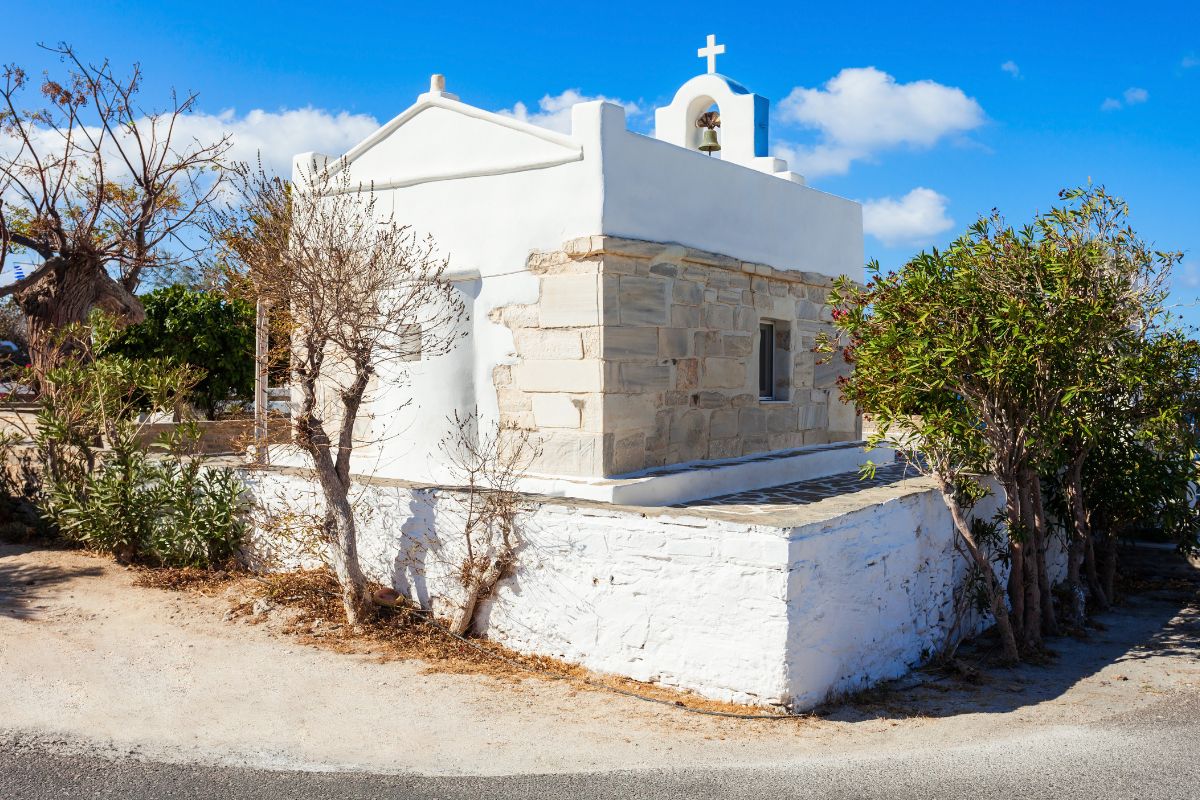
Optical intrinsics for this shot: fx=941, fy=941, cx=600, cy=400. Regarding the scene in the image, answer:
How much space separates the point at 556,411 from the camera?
7832 mm

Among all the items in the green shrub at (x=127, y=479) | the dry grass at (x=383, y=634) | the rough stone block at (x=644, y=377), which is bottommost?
the dry grass at (x=383, y=634)

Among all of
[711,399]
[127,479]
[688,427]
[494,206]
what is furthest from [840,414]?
[127,479]

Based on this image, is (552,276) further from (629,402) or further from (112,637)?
(112,637)

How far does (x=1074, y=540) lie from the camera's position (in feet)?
28.5

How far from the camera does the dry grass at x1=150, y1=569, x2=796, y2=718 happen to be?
20.8 feet

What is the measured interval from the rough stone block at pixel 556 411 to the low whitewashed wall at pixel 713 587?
1107 millimetres

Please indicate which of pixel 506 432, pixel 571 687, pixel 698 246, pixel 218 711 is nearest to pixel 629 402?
pixel 506 432

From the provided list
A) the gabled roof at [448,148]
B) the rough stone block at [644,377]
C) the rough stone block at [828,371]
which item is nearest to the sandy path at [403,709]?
the rough stone block at [644,377]

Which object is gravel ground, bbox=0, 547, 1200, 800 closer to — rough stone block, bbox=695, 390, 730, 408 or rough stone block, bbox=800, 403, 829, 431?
rough stone block, bbox=695, 390, 730, 408

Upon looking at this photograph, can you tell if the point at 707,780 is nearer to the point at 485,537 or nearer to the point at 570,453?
the point at 485,537

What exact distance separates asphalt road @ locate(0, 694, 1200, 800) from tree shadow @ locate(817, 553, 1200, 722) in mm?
845

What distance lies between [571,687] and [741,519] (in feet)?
5.26

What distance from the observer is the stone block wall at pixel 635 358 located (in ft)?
25.1

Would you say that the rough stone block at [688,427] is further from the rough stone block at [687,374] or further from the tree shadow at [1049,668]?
the tree shadow at [1049,668]
